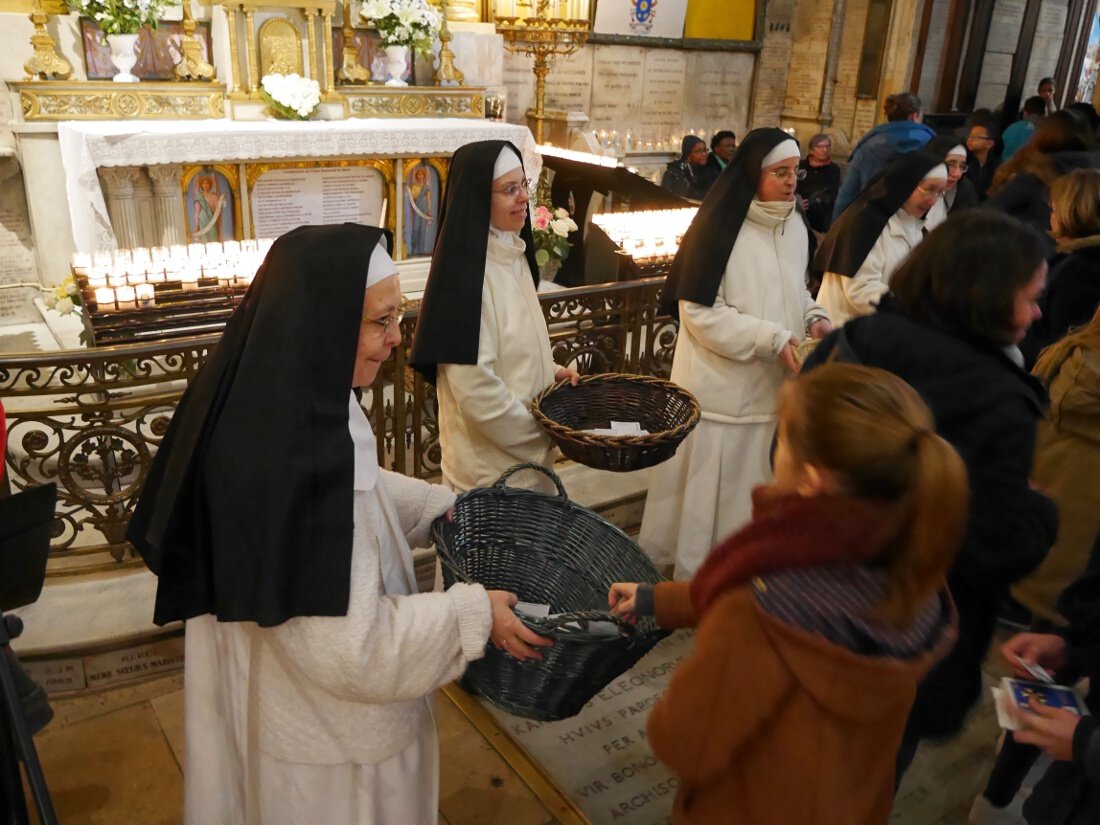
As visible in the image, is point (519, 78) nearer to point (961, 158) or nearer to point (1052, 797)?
point (961, 158)

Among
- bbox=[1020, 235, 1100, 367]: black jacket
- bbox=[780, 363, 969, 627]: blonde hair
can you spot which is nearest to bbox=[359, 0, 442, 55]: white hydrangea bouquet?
bbox=[1020, 235, 1100, 367]: black jacket

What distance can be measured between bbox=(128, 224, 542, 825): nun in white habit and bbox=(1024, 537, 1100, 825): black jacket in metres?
1.31

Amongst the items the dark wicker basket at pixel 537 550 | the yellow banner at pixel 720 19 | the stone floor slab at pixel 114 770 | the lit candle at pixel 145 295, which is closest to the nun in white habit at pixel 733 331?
the dark wicker basket at pixel 537 550

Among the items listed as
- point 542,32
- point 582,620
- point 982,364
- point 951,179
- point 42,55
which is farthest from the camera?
point 542,32

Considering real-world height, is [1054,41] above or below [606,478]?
above

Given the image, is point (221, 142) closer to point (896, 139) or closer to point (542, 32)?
point (542, 32)

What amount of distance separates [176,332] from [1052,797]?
4115mm

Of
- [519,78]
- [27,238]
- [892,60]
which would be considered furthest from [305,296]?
[892,60]

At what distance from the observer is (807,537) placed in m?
1.40

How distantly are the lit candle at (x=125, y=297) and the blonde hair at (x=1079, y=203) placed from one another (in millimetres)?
4470

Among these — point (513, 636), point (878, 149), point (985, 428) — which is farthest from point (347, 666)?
point (878, 149)

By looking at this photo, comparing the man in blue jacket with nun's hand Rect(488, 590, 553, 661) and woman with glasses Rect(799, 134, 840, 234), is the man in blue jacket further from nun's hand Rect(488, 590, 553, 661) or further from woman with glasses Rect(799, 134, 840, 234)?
nun's hand Rect(488, 590, 553, 661)

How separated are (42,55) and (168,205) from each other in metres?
1.33

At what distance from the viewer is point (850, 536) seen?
54.4 inches
